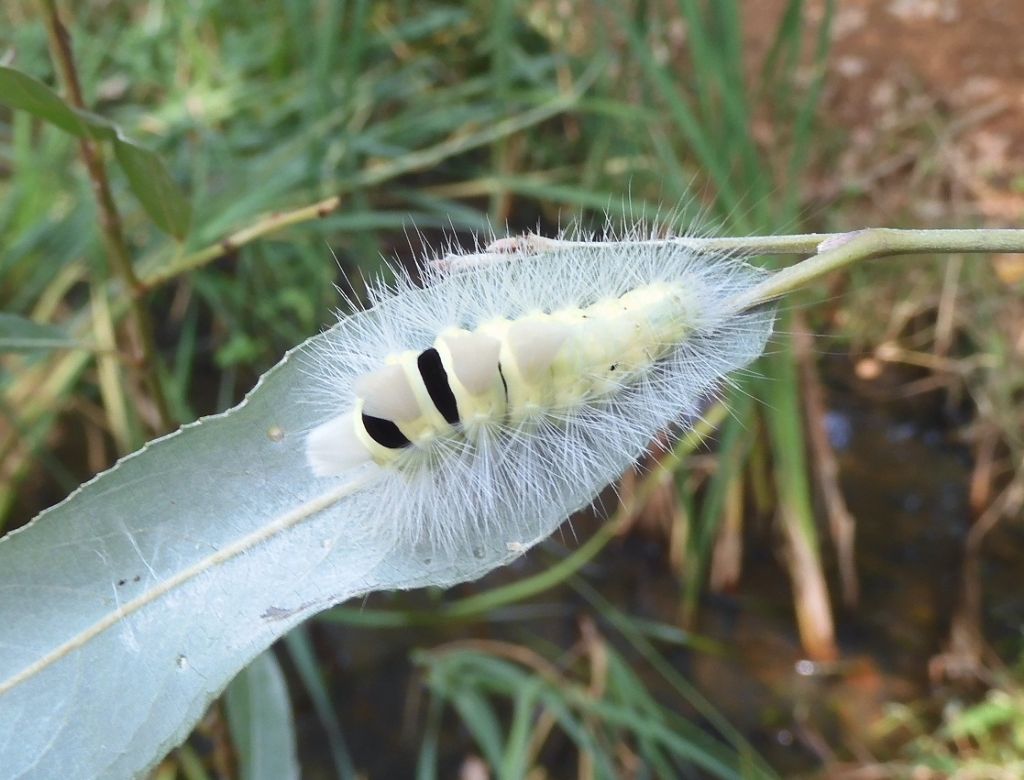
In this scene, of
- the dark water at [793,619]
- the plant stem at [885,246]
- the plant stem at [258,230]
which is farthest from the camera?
the dark water at [793,619]

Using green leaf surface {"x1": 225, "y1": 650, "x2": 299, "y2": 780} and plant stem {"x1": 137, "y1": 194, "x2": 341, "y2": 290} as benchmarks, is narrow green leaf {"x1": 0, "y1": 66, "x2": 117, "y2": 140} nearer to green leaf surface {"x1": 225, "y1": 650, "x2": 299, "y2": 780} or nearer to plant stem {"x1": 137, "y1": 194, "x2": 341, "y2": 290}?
plant stem {"x1": 137, "y1": 194, "x2": 341, "y2": 290}

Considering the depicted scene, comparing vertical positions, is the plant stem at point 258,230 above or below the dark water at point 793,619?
above

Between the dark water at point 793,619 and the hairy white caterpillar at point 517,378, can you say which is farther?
the dark water at point 793,619

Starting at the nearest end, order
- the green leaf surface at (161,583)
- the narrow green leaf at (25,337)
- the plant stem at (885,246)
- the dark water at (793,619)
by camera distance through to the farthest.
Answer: the plant stem at (885,246), the green leaf surface at (161,583), the narrow green leaf at (25,337), the dark water at (793,619)

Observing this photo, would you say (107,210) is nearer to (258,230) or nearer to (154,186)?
(154,186)

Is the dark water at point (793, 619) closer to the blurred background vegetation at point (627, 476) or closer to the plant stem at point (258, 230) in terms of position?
the blurred background vegetation at point (627, 476)

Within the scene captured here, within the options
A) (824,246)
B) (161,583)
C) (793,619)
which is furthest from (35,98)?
(793,619)

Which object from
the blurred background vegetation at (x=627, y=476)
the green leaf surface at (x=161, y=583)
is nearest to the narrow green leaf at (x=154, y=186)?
the green leaf surface at (x=161, y=583)
